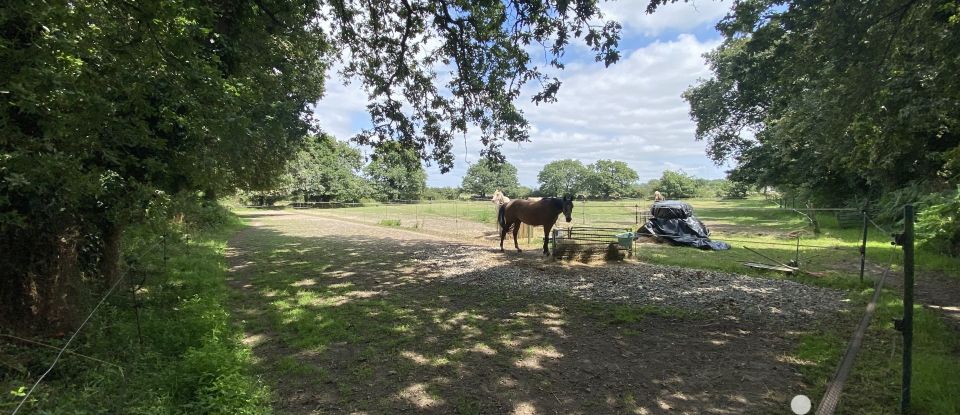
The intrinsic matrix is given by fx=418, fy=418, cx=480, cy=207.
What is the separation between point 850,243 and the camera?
13023mm

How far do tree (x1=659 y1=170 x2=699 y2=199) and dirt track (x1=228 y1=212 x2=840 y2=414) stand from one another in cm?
8797

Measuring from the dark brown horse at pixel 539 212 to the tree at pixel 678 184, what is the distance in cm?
8398

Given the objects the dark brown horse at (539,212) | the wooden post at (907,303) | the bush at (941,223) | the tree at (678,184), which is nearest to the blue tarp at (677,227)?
the bush at (941,223)

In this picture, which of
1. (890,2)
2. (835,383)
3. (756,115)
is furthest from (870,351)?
(756,115)

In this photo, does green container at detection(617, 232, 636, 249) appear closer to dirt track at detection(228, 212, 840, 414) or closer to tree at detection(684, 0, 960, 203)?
dirt track at detection(228, 212, 840, 414)

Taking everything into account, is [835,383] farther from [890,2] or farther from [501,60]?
[501,60]

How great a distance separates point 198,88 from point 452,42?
5416 mm

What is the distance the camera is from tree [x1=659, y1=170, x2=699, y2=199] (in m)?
91.2

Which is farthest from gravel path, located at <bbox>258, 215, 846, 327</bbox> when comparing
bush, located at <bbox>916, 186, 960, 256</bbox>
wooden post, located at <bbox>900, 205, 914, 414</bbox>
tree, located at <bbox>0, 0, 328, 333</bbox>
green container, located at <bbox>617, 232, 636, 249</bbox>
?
tree, located at <bbox>0, 0, 328, 333</bbox>

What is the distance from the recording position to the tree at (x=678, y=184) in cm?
9119

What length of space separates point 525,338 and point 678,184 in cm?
10152

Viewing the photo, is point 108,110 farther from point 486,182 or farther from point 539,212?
point 486,182

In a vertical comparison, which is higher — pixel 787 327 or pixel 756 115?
pixel 756 115

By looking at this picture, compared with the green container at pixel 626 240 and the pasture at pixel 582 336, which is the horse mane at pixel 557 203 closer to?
the pasture at pixel 582 336
